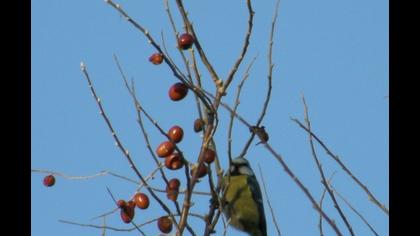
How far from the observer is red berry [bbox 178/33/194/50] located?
132 inches

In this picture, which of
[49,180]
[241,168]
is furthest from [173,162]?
[241,168]

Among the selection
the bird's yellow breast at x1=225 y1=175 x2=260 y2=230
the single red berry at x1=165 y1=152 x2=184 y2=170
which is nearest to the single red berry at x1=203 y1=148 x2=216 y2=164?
the single red berry at x1=165 y1=152 x2=184 y2=170

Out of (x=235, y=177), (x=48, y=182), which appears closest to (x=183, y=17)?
(x=48, y=182)

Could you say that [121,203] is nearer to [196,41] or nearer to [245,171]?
[196,41]

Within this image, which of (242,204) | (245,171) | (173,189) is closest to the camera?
(173,189)

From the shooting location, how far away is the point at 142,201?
3.37m

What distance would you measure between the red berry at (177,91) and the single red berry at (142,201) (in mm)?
493

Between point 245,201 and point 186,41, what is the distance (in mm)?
2450

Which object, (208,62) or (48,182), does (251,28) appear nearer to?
(208,62)

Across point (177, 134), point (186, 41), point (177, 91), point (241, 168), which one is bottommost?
point (177, 134)

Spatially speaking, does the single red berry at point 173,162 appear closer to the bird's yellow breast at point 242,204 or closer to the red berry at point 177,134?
the red berry at point 177,134

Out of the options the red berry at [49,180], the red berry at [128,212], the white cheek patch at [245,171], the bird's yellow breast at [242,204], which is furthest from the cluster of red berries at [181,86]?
the white cheek patch at [245,171]

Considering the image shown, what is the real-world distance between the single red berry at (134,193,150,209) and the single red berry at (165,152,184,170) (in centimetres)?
34

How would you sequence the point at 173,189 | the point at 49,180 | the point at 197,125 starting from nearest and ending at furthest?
the point at 173,189, the point at 197,125, the point at 49,180
